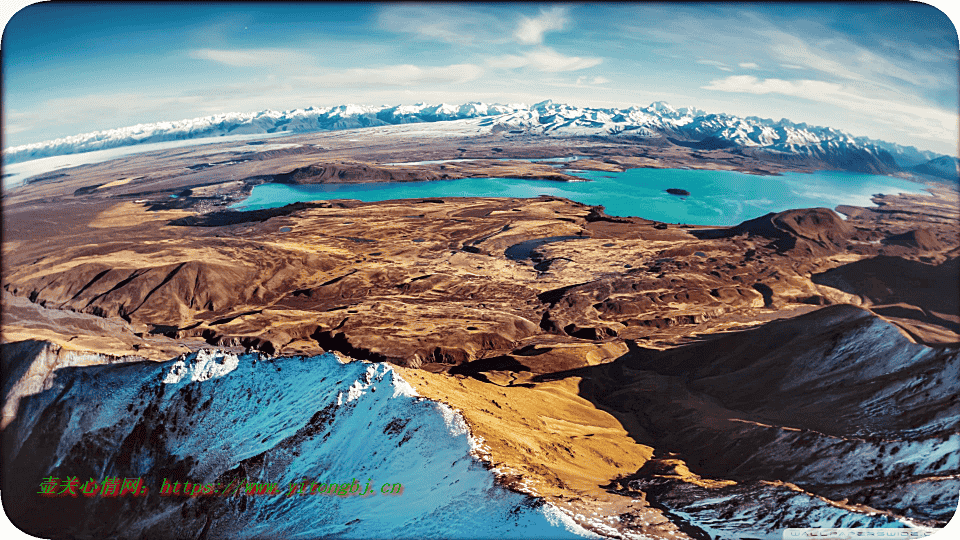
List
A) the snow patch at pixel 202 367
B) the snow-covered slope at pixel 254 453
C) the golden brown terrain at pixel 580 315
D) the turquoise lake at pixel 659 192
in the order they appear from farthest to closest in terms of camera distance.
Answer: the turquoise lake at pixel 659 192 → the snow patch at pixel 202 367 → the golden brown terrain at pixel 580 315 → the snow-covered slope at pixel 254 453

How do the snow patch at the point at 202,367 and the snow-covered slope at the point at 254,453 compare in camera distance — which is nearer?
the snow-covered slope at the point at 254,453

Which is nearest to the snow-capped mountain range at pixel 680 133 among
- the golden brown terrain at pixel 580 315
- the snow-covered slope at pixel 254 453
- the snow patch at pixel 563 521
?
the golden brown terrain at pixel 580 315

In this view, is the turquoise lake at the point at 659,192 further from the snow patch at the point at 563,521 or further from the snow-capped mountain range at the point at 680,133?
the snow patch at the point at 563,521

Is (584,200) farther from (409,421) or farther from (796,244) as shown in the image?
(409,421)

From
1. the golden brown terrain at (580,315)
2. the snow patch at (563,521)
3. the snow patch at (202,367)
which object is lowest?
the golden brown terrain at (580,315)

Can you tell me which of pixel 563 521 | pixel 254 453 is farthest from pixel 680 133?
pixel 563 521

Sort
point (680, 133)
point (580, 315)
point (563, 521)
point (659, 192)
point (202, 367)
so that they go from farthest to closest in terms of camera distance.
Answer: point (680, 133) < point (659, 192) < point (580, 315) < point (202, 367) < point (563, 521)

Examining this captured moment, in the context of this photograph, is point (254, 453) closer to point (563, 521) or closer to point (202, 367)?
point (202, 367)
